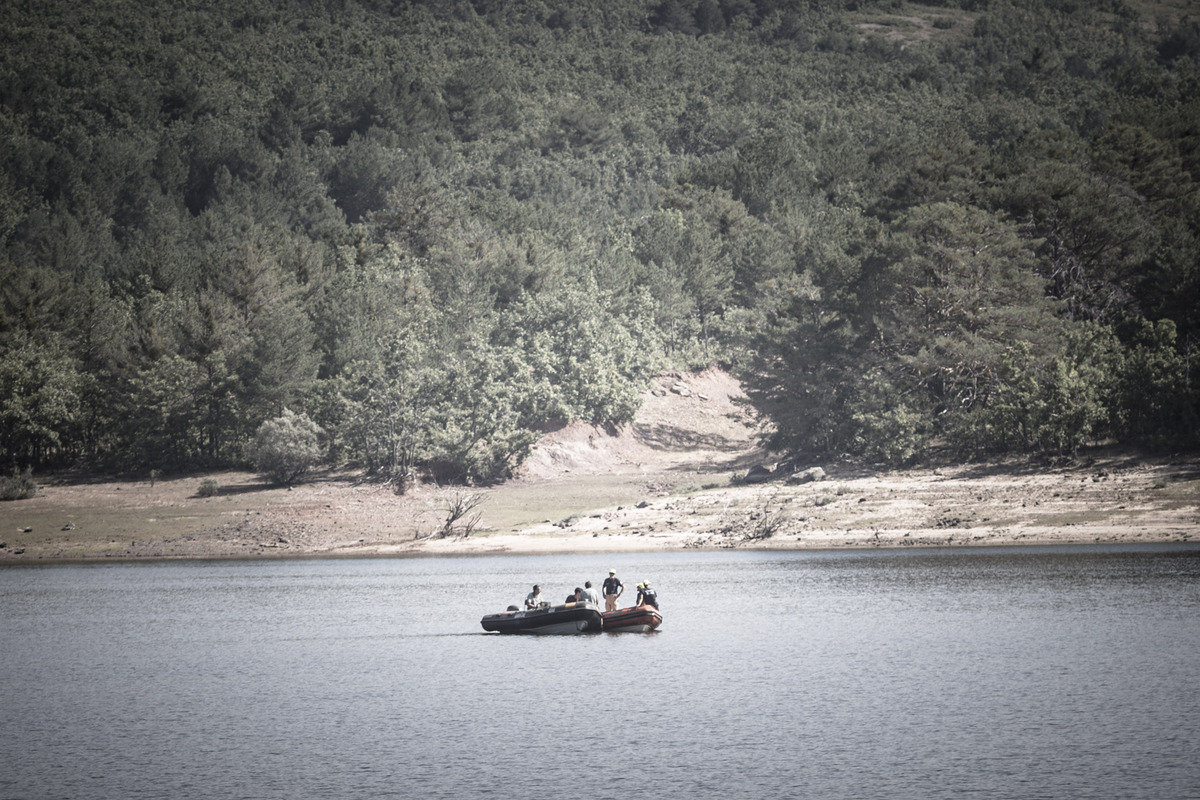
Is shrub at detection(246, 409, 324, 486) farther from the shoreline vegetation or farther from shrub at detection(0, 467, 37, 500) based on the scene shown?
shrub at detection(0, 467, 37, 500)

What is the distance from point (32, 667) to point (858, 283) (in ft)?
219

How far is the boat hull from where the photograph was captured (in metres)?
50.6

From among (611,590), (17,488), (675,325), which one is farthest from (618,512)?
(675,325)

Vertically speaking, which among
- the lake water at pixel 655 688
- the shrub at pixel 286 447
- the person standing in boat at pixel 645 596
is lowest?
the lake water at pixel 655 688

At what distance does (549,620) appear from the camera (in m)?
51.2

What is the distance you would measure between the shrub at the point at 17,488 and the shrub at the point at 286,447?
15866 mm

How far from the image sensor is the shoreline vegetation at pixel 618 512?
68562 mm

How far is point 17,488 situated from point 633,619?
198 ft

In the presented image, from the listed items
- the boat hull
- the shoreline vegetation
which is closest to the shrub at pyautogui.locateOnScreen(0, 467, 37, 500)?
the shoreline vegetation

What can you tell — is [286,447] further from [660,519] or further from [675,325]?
[675,325]

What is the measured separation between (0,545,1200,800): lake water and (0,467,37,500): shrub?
2673cm

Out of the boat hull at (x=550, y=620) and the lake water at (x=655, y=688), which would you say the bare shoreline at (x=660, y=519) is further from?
the boat hull at (x=550, y=620)

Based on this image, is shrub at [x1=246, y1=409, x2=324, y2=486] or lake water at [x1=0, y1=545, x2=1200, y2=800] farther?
shrub at [x1=246, y1=409, x2=324, y2=486]

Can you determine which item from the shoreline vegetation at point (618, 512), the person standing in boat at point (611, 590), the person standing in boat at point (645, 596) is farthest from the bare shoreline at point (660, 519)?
the person standing in boat at point (645, 596)
